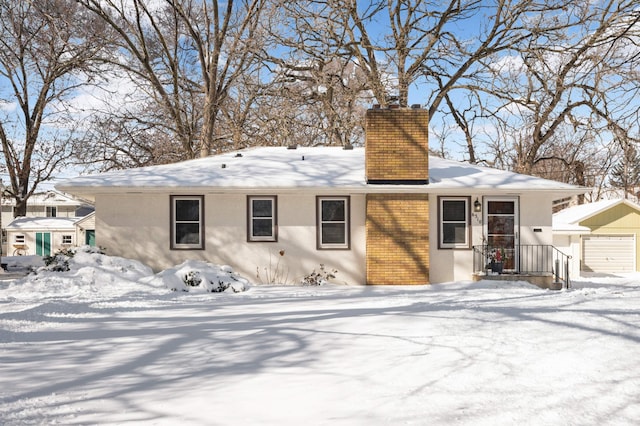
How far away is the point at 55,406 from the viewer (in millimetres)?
3859

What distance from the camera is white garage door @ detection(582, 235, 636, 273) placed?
2312 centimetres

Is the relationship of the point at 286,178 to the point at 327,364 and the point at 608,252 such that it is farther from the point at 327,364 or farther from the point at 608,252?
the point at 608,252

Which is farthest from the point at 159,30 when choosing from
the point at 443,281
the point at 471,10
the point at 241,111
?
the point at 443,281

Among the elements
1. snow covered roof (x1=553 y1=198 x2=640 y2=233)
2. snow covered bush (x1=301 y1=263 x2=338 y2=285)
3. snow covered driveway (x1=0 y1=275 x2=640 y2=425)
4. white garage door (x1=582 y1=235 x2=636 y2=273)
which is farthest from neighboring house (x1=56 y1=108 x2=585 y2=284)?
white garage door (x1=582 y1=235 x2=636 y2=273)

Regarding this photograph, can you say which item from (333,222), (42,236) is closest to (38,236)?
(42,236)

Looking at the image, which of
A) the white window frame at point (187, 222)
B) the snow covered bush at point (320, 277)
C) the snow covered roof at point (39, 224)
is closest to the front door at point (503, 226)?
the snow covered bush at point (320, 277)

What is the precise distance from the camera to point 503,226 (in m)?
13.6

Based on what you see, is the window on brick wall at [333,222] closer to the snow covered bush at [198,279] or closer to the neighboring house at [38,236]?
the snow covered bush at [198,279]

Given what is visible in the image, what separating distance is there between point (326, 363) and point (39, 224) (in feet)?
117

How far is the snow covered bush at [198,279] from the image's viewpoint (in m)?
11.4

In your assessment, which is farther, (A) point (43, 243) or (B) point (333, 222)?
(A) point (43, 243)

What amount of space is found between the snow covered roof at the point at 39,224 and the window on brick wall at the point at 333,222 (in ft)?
85.6

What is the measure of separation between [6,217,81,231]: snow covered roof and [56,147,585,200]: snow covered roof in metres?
23.1

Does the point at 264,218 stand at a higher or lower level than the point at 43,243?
higher
